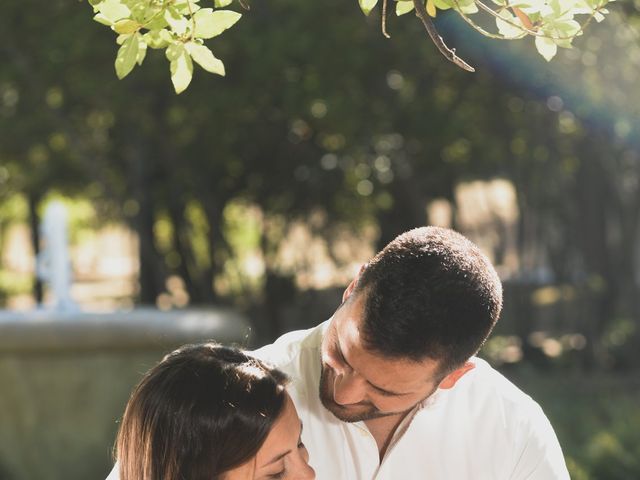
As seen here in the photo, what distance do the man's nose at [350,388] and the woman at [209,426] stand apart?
16 centimetres

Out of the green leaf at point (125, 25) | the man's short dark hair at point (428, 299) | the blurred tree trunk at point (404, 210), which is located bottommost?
the blurred tree trunk at point (404, 210)

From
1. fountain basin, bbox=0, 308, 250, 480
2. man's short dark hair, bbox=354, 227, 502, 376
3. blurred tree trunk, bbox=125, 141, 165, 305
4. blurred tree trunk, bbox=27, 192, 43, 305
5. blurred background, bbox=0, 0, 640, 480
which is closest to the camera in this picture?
man's short dark hair, bbox=354, 227, 502, 376

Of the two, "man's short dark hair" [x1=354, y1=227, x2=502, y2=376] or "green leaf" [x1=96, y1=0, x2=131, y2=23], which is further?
"man's short dark hair" [x1=354, y1=227, x2=502, y2=376]

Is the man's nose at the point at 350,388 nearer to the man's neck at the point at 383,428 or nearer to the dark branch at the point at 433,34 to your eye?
the man's neck at the point at 383,428

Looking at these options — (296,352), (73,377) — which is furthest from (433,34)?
(73,377)

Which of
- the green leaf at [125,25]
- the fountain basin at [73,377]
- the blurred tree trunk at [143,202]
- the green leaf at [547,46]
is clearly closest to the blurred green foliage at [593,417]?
the fountain basin at [73,377]

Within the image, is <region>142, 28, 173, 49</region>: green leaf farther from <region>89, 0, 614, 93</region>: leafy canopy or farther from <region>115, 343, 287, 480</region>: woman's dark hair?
<region>115, 343, 287, 480</region>: woman's dark hair

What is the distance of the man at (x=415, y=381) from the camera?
2.67 metres

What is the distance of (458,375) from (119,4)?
118cm

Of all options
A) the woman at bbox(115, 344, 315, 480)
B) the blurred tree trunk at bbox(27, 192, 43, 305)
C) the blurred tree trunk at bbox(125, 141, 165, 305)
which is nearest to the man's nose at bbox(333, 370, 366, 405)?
the woman at bbox(115, 344, 315, 480)

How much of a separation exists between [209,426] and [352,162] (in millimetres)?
7618

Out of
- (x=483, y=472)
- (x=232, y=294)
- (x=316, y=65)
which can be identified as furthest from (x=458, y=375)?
(x=232, y=294)

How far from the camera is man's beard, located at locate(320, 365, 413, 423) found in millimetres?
2760

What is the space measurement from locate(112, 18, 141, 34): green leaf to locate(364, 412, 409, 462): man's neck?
1.19 meters
